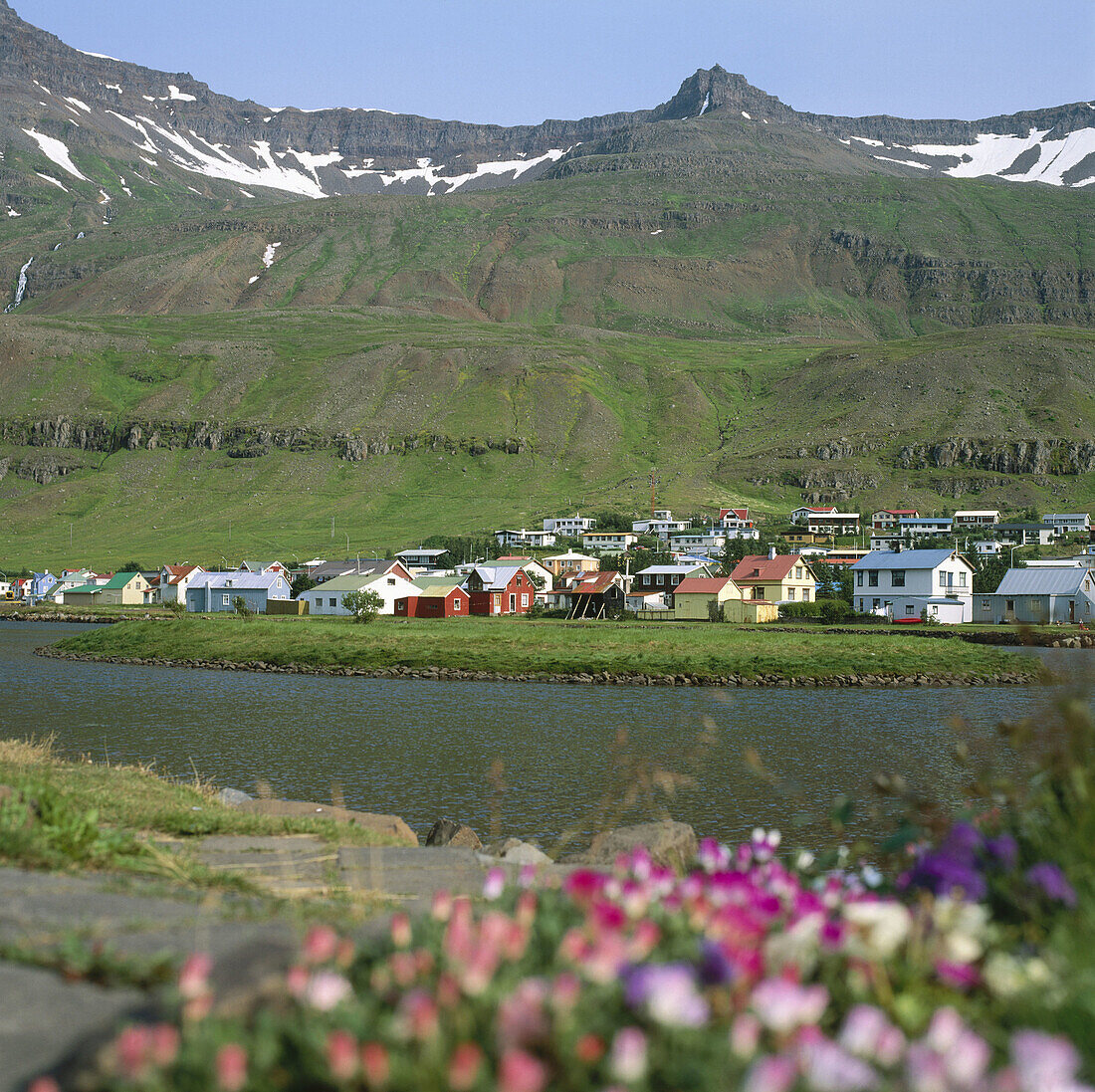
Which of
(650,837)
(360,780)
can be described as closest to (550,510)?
(360,780)

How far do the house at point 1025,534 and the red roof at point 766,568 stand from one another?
275 feet

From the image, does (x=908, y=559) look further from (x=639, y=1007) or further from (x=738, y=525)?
(x=738, y=525)

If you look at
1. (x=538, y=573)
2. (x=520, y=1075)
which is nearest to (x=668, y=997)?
(x=520, y=1075)

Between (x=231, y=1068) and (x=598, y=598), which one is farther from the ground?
(x=231, y=1068)

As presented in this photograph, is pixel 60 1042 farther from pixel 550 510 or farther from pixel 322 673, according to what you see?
pixel 550 510

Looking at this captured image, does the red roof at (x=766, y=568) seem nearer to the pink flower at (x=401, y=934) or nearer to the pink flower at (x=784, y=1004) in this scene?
the pink flower at (x=401, y=934)

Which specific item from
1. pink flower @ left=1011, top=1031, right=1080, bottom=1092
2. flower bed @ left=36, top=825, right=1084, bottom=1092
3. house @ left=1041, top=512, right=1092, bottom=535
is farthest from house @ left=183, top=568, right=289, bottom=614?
house @ left=1041, top=512, right=1092, bottom=535

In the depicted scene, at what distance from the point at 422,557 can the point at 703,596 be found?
66180 millimetres

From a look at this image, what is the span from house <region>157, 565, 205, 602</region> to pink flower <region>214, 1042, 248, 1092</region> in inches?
4575

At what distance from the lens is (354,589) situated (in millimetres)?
95062

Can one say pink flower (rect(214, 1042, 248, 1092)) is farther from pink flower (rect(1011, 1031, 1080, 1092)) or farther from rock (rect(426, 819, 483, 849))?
rock (rect(426, 819, 483, 849))

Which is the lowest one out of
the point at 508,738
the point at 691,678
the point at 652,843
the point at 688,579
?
the point at 691,678

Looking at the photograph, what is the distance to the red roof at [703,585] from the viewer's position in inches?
3398

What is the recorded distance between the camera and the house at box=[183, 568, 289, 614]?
106m
